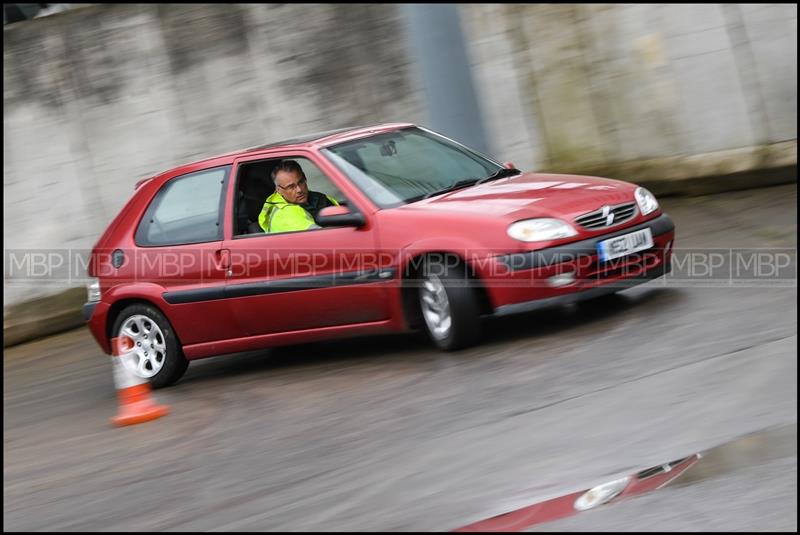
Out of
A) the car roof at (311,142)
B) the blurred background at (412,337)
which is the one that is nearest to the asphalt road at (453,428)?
the blurred background at (412,337)

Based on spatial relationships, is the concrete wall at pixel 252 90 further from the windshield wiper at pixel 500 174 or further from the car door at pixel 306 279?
the car door at pixel 306 279

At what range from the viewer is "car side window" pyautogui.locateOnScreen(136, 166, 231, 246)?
938 centimetres

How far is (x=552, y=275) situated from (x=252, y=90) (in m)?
6.65

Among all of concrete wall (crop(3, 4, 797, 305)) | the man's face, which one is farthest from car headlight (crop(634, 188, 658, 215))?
concrete wall (crop(3, 4, 797, 305))

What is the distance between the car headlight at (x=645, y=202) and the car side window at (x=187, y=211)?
300 centimetres

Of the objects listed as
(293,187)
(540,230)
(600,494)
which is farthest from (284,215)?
(600,494)

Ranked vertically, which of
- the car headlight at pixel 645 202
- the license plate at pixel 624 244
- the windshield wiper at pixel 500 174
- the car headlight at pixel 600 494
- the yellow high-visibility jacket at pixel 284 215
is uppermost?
the yellow high-visibility jacket at pixel 284 215

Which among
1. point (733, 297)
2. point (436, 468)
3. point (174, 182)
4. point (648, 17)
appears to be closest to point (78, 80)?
point (174, 182)

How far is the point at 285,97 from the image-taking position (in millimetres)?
13758

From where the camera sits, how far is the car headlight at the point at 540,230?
26.0 feet

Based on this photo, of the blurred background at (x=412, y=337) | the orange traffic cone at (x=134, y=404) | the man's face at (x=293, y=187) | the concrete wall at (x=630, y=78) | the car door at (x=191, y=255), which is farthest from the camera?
the concrete wall at (x=630, y=78)

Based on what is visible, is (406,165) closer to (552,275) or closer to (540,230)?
(540,230)

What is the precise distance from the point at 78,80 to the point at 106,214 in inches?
58.7

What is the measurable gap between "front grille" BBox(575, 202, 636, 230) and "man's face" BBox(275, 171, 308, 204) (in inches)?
84.1
